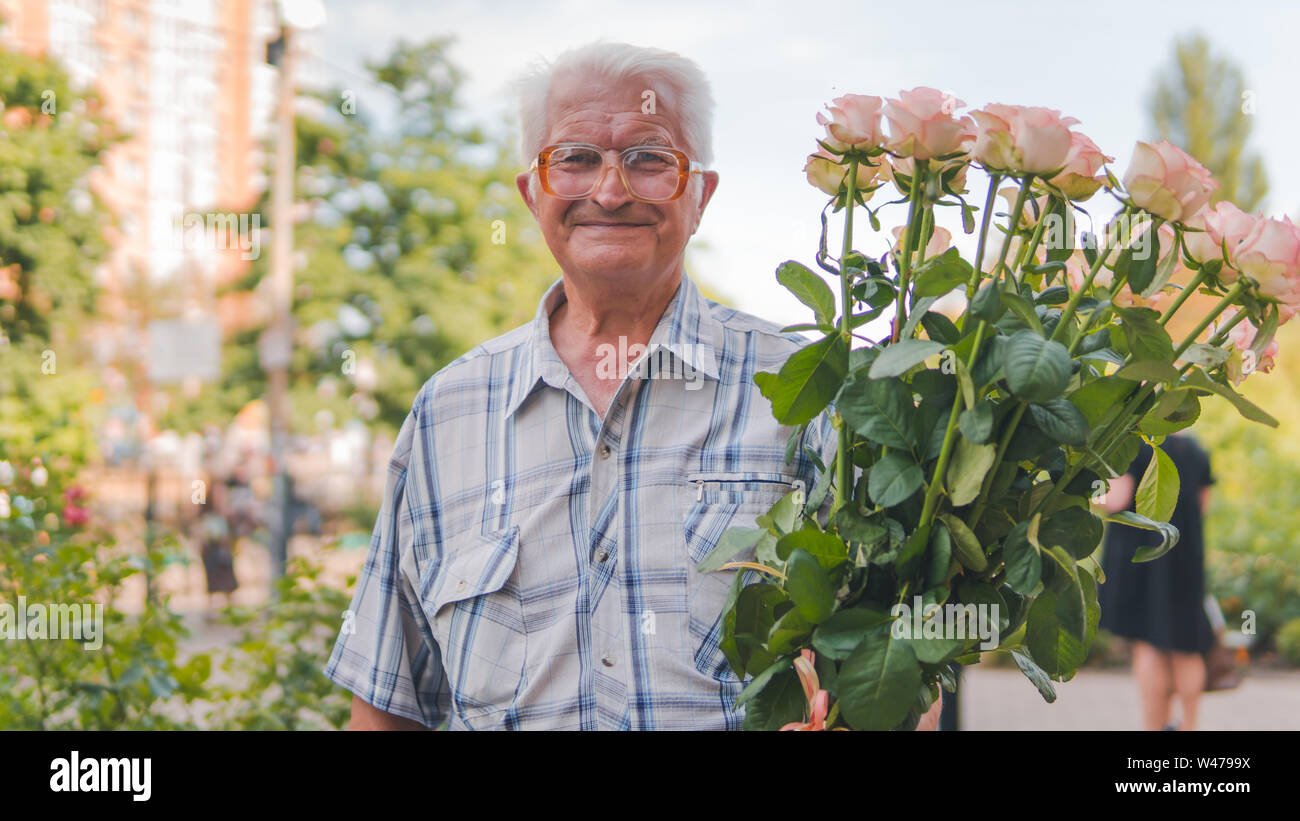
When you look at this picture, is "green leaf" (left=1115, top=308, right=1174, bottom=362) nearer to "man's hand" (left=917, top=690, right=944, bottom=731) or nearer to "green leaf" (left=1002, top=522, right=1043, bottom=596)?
"green leaf" (left=1002, top=522, right=1043, bottom=596)

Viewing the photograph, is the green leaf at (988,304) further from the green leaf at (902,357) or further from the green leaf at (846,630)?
the green leaf at (846,630)

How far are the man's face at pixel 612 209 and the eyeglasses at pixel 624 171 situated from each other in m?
0.01

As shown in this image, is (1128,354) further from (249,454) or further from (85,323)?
(249,454)

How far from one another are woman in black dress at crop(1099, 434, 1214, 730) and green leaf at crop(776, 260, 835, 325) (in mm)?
5038

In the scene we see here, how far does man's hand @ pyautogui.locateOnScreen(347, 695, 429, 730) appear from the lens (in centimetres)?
181

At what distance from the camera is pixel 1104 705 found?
7281 mm

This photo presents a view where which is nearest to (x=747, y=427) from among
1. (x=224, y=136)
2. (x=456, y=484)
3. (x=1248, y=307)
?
(x=456, y=484)

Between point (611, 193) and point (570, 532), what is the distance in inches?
21.3

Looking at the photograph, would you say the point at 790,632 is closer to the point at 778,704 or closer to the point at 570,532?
the point at 778,704

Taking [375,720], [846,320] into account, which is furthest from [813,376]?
[375,720]

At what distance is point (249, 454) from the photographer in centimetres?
1491

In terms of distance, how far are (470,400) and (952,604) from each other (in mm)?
1031

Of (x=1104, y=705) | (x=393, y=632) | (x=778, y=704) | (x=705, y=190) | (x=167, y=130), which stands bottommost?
(x=1104, y=705)

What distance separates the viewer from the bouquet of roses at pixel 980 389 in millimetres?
1022
